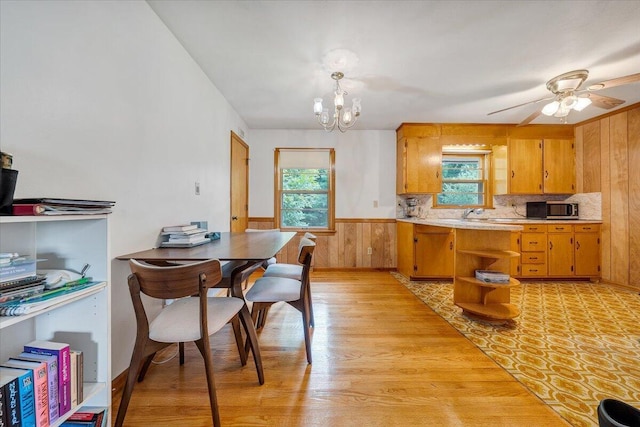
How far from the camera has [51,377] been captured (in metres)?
0.90

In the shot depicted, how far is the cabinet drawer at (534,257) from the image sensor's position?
12.1 ft

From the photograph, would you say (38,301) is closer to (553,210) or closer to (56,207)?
(56,207)

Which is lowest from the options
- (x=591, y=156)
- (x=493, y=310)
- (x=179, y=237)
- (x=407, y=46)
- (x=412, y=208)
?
(x=493, y=310)

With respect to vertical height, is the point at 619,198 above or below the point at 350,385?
above

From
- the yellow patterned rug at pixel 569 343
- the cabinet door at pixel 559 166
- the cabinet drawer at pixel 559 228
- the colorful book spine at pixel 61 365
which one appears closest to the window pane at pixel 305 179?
the yellow patterned rug at pixel 569 343

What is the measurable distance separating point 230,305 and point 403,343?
1396mm

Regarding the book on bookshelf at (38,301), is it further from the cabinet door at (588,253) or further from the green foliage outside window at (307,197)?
the cabinet door at (588,253)

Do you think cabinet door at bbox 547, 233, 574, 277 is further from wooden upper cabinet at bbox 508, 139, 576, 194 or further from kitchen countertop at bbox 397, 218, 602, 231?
wooden upper cabinet at bbox 508, 139, 576, 194

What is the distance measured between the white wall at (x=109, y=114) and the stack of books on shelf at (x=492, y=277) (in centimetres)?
276

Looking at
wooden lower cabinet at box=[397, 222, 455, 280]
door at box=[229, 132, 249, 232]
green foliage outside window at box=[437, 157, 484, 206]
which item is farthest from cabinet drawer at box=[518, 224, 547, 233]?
door at box=[229, 132, 249, 232]

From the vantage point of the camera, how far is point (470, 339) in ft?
6.75

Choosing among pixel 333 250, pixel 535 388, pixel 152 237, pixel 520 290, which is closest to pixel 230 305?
pixel 152 237

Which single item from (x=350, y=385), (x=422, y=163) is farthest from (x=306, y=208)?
(x=350, y=385)

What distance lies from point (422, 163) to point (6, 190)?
421cm
